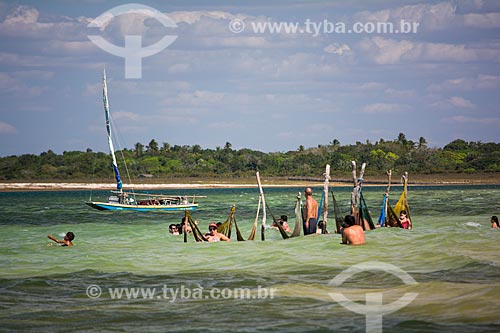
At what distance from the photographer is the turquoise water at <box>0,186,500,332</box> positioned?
12.2 meters

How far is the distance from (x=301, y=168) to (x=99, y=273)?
125 m

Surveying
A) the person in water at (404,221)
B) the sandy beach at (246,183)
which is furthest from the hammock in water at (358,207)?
the sandy beach at (246,183)

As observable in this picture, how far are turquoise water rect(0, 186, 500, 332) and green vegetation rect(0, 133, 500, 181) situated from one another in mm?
110174

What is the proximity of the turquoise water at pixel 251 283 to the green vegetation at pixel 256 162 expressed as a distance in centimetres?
11017

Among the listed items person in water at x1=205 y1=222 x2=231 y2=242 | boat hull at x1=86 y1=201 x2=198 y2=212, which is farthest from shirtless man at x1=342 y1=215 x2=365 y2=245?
boat hull at x1=86 y1=201 x2=198 y2=212

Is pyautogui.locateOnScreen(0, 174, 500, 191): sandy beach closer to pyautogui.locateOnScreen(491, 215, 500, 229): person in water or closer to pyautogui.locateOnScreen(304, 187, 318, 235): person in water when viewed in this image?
pyautogui.locateOnScreen(491, 215, 500, 229): person in water

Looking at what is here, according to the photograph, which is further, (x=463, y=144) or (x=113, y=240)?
(x=463, y=144)

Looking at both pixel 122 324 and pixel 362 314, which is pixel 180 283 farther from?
pixel 362 314

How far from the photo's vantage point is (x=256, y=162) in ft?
482

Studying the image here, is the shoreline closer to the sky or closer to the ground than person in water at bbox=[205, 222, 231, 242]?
closer to the sky

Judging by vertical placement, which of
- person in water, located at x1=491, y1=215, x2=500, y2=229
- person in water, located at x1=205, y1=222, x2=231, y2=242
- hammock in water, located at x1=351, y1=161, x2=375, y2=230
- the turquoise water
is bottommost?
the turquoise water

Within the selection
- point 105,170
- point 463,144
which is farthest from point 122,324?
point 463,144

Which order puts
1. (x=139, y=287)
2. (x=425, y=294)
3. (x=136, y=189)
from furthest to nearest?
(x=136, y=189), (x=139, y=287), (x=425, y=294)

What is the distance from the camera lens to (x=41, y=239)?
2930 centimetres
